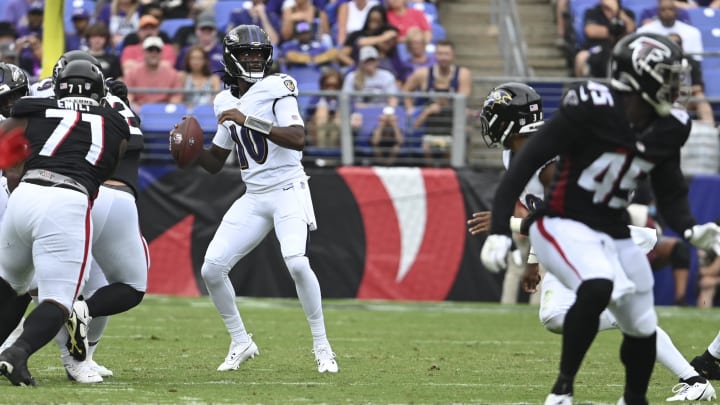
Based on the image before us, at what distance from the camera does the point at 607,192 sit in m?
5.43

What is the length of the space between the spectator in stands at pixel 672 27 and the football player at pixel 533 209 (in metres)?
7.75

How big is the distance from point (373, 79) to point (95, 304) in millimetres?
7507

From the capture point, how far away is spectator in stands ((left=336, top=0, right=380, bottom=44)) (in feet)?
48.9

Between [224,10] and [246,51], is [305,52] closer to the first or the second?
[224,10]

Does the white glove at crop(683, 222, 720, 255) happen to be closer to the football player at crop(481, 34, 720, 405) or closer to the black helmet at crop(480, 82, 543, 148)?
the football player at crop(481, 34, 720, 405)

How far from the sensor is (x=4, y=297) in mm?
6445

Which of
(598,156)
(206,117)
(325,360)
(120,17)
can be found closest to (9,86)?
(325,360)

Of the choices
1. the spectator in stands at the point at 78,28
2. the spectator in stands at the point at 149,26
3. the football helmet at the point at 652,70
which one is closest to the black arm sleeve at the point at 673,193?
the football helmet at the point at 652,70

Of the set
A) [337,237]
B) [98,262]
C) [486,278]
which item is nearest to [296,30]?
[337,237]

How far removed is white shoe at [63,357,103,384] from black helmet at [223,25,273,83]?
1983mm

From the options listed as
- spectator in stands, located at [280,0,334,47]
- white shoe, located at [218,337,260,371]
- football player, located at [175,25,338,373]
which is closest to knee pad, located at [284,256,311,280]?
football player, located at [175,25,338,373]

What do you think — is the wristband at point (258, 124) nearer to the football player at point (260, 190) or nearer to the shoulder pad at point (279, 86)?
the football player at point (260, 190)

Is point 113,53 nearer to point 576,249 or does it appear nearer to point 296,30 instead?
point 296,30

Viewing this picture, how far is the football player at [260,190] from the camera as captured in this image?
745 centimetres
